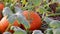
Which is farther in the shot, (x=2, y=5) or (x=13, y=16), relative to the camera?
(x=2, y=5)

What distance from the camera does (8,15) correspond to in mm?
488

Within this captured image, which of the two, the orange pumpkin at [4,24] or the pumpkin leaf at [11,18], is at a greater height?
the pumpkin leaf at [11,18]

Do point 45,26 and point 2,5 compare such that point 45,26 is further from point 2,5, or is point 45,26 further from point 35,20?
point 2,5

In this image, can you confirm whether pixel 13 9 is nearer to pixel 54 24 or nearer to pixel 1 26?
pixel 1 26

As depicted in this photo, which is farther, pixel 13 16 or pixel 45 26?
pixel 45 26

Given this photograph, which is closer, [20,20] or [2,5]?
[20,20]

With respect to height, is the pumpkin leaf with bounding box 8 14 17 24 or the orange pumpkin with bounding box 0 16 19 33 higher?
the pumpkin leaf with bounding box 8 14 17 24

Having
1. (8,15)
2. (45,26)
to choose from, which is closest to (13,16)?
(8,15)

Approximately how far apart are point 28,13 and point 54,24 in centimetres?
12

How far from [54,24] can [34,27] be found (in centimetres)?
12

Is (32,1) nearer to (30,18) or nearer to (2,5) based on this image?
(30,18)

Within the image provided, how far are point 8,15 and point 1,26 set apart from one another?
3.3 inches

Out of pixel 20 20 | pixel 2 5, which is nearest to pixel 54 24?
pixel 20 20

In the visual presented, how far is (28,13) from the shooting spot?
1.83 feet
